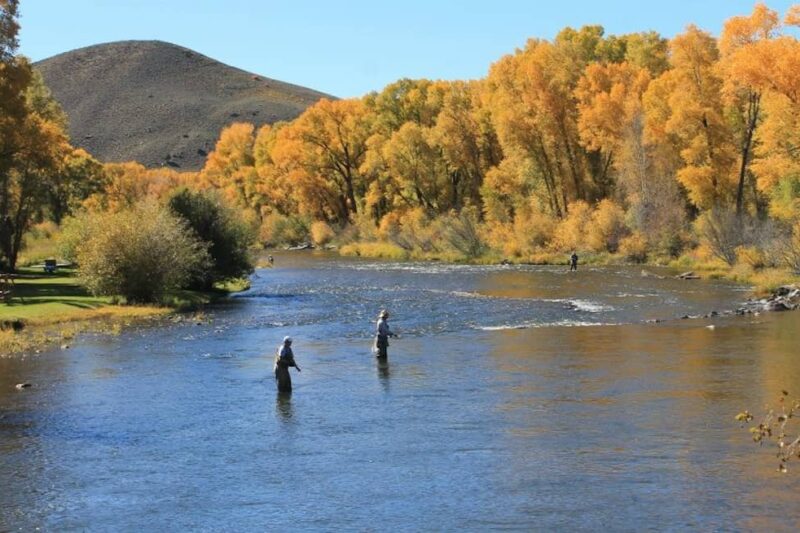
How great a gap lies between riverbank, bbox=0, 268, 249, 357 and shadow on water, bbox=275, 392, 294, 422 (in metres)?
14.1

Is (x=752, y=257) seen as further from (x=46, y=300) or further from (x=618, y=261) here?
(x=46, y=300)

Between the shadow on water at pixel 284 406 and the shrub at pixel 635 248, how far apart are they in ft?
176

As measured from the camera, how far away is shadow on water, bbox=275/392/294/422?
25797 mm

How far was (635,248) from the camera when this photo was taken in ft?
252

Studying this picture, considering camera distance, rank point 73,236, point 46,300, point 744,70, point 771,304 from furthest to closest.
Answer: point 73,236 < point 744,70 < point 46,300 < point 771,304

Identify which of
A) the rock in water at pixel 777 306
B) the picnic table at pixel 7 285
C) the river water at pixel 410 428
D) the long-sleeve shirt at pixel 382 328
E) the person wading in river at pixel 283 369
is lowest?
the river water at pixel 410 428

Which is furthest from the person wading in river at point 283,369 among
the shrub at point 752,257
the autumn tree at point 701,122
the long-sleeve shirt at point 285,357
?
the autumn tree at point 701,122

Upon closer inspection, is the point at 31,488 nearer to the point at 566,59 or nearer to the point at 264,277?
the point at 264,277

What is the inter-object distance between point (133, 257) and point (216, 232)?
12.5 meters

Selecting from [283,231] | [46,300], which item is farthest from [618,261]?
[283,231]

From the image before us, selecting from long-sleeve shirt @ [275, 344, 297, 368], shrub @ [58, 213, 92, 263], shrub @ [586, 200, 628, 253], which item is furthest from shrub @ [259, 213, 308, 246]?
long-sleeve shirt @ [275, 344, 297, 368]

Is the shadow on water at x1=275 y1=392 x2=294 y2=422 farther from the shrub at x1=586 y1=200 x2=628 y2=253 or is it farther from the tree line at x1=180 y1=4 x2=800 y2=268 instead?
the shrub at x1=586 y1=200 x2=628 y2=253

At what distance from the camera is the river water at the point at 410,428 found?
59.3 feet

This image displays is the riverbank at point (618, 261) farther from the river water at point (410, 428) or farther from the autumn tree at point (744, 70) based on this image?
the river water at point (410, 428)
